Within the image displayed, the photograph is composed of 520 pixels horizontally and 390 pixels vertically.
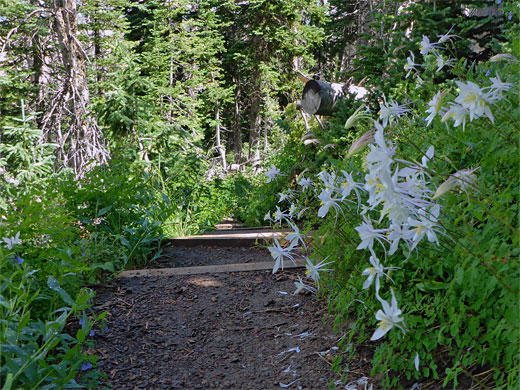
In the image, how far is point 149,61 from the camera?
13281 millimetres

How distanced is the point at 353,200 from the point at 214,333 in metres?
1.03

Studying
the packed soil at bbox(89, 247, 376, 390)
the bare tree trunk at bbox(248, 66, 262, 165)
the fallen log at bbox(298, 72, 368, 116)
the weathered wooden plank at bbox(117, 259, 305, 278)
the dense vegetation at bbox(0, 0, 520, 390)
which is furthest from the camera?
the bare tree trunk at bbox(248, 66, 262, 165)

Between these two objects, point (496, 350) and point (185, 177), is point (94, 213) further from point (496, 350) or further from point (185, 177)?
point (496, 350)

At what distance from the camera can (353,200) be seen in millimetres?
2070

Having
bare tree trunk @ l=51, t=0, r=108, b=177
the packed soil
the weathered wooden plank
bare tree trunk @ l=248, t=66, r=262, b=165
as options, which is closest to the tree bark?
the weathered wooden plank

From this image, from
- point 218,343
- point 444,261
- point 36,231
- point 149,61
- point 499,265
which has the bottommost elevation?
point 149,61

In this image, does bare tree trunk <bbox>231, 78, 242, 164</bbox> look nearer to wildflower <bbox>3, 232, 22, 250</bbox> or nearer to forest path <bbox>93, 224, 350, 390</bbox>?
forest path <bbox>93, 224, 350, 390</bbox>

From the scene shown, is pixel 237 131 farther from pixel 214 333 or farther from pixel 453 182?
pixel 453 182

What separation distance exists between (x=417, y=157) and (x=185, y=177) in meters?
3.62

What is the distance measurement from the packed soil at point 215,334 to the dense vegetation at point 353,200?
0.45 feet

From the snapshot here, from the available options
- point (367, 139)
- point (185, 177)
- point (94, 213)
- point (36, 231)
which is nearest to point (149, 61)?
point (185, 177)

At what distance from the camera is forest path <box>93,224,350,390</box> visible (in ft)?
6.32

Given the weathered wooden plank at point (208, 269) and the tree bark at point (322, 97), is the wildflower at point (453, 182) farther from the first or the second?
the tree bark at point (322, 97)

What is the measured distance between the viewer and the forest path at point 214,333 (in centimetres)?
193
